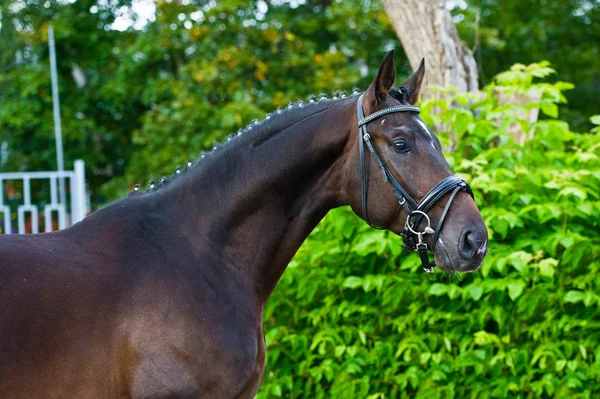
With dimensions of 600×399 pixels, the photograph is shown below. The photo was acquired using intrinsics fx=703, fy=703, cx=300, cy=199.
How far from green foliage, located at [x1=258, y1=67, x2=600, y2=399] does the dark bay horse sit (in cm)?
157

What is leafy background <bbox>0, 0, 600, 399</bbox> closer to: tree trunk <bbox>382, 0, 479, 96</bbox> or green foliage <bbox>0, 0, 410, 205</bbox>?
tree trunk <bbox>382, 0, 479, 96</bbox>

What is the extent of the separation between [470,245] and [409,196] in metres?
0.32

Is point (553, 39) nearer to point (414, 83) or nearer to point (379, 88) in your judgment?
point (414, 83)

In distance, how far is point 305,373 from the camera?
4977 mm

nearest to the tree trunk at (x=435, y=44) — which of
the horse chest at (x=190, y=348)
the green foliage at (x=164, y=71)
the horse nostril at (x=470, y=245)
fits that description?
the horse nostril at (x=470, y=245)

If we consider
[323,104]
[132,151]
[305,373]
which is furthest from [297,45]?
[323,104]

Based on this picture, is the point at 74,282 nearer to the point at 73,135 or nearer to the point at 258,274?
the point at 258,274

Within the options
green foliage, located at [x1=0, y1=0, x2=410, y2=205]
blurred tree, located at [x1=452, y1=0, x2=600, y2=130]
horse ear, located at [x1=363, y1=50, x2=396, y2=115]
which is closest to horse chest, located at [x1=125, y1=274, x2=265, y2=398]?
horse ear, located at [x1=363, y1=50, x2=396, y2=115]

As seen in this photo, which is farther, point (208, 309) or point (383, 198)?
point (383, 198)

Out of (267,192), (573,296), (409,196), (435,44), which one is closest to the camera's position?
(409,196)

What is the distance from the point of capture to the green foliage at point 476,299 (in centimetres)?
453

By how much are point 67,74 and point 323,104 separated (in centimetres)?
1435

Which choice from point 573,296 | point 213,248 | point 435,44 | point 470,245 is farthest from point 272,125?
point 435,44

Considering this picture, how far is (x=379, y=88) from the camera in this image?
298 cm
